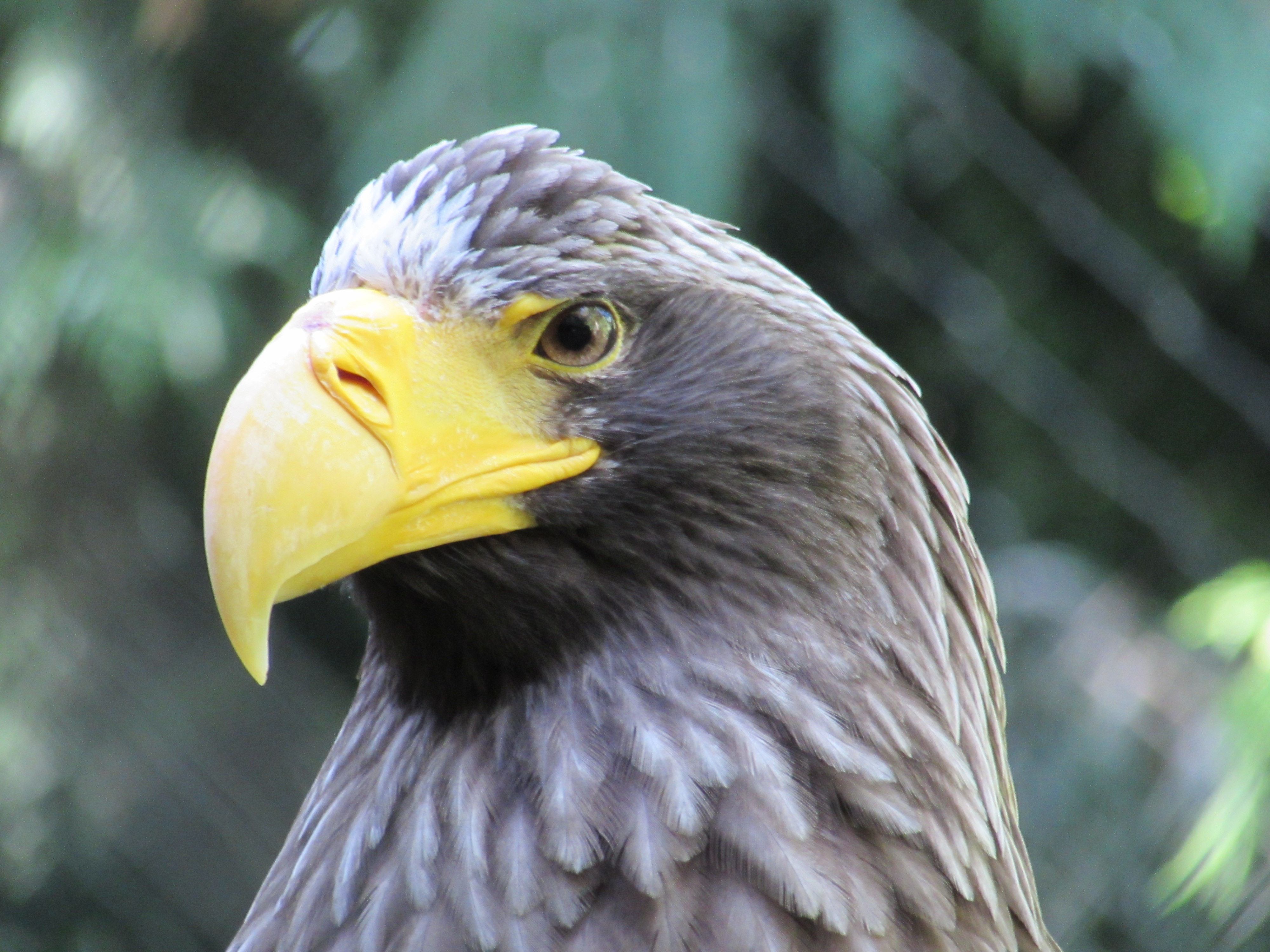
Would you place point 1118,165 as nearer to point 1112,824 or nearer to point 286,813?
point 1112,824

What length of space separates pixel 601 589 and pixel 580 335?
202 mm

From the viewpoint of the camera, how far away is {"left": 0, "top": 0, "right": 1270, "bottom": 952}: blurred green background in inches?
87.4

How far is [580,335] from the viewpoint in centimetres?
115

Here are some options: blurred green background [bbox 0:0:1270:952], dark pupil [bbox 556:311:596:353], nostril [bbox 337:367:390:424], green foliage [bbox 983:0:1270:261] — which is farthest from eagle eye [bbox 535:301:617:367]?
green foliage [bbox 983:0:1270:261]

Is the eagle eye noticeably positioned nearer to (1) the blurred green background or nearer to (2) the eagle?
(2) the eagle

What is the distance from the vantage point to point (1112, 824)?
2.25 metres

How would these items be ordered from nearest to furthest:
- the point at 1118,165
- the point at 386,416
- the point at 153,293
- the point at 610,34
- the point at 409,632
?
the point at 386,416, the point at 409,632, the point at 610,34, the point at 153,293, the point at 1118,165

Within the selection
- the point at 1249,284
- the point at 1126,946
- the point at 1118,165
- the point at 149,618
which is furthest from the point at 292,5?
the point at 1126,946

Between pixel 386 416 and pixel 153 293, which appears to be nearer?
pixel 386 416

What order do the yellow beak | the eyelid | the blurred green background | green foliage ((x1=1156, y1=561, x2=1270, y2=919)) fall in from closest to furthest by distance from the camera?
the yellow beak
the eyelid
green foliage ((x1=1156, y1=561, x2=1270, y2=919))
the blurred green background

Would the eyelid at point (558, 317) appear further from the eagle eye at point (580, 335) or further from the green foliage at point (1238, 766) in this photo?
the green foliage at point (1238, 766)

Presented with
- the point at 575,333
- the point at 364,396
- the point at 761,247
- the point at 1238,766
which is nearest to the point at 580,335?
the point at 575,333

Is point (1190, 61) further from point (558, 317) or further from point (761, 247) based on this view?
point (558, 317)

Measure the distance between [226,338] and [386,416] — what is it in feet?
5.19
